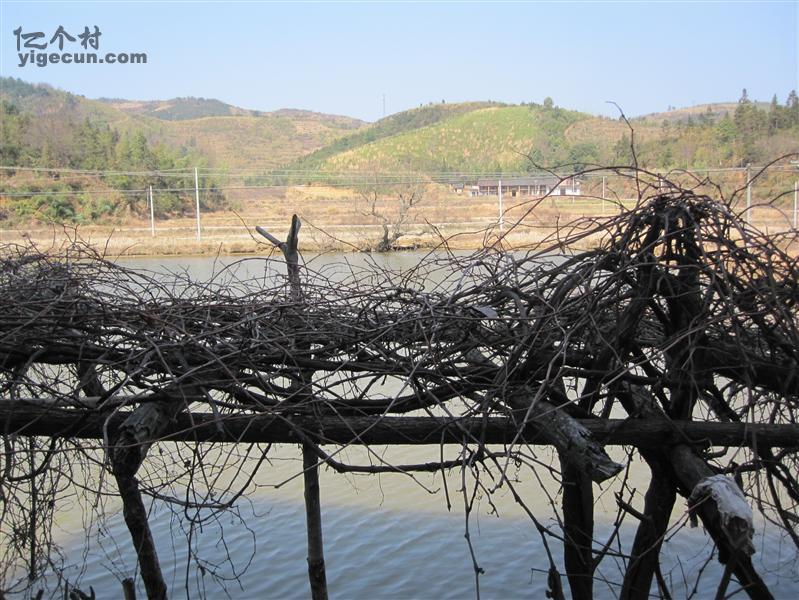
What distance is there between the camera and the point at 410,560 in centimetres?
623

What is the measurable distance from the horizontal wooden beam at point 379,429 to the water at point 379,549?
193 cm

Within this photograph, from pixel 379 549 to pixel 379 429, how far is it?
134 inches

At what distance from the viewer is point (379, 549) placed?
643 cm

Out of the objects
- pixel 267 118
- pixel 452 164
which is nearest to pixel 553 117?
pixel 452 164

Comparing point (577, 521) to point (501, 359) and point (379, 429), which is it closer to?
point (501, 359)

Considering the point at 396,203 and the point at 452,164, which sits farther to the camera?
the point at 452,164

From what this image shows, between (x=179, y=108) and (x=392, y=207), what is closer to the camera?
(x=392, y=207)

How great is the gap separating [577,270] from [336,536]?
400 cm

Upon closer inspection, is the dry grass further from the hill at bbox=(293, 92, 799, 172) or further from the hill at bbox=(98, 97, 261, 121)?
the hill at bbox=(98, 97, 261, 121)

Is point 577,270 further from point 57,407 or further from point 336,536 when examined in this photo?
point 336,536

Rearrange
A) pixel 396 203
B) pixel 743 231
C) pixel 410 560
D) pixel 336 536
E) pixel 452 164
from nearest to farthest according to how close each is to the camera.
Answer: pixel 743 231
pixel 410 560
pixel 336 536
pixel 396 203
pixel 452 164

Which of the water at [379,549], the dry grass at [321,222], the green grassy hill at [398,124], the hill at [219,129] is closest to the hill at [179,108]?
the hill at [219,129]

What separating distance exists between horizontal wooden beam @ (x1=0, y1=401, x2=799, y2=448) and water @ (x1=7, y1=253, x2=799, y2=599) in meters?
1.93

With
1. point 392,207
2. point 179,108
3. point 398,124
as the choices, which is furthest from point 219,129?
point 392,207
